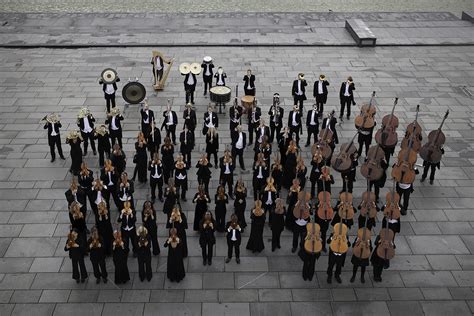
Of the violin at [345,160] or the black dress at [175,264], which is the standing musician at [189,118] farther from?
the black dress at [175,264]

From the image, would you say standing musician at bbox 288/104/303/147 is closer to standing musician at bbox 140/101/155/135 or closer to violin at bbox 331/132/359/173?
violin at bbox 331/132/359/173

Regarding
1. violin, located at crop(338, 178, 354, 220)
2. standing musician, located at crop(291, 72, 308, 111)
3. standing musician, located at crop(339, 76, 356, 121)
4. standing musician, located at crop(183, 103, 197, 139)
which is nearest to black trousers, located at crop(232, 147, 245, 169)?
standing musician, located at crop(183, 103, 197, 139)

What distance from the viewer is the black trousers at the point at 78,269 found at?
10.4 metres

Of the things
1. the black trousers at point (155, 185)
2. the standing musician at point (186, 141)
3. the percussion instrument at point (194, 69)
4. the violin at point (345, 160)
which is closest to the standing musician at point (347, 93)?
the violin at point (345, 160)

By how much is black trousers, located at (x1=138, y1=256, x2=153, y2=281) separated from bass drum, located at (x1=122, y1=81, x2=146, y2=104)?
804cm

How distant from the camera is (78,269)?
1056 centimetres

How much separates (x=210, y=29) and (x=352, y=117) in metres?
11.2

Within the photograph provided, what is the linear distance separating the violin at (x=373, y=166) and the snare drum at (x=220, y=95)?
6.25m

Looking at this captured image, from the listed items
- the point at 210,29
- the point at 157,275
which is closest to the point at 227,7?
the point at 210,29

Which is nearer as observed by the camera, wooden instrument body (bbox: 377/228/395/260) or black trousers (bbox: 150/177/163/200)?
wooden instrument body (bbox: 377/228/395/260)

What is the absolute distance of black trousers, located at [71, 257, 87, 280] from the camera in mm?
10398

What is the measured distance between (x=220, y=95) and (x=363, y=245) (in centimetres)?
885

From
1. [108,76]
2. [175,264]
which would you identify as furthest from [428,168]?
[108,76]

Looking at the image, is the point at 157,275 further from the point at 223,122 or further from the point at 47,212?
the point at 223,122
